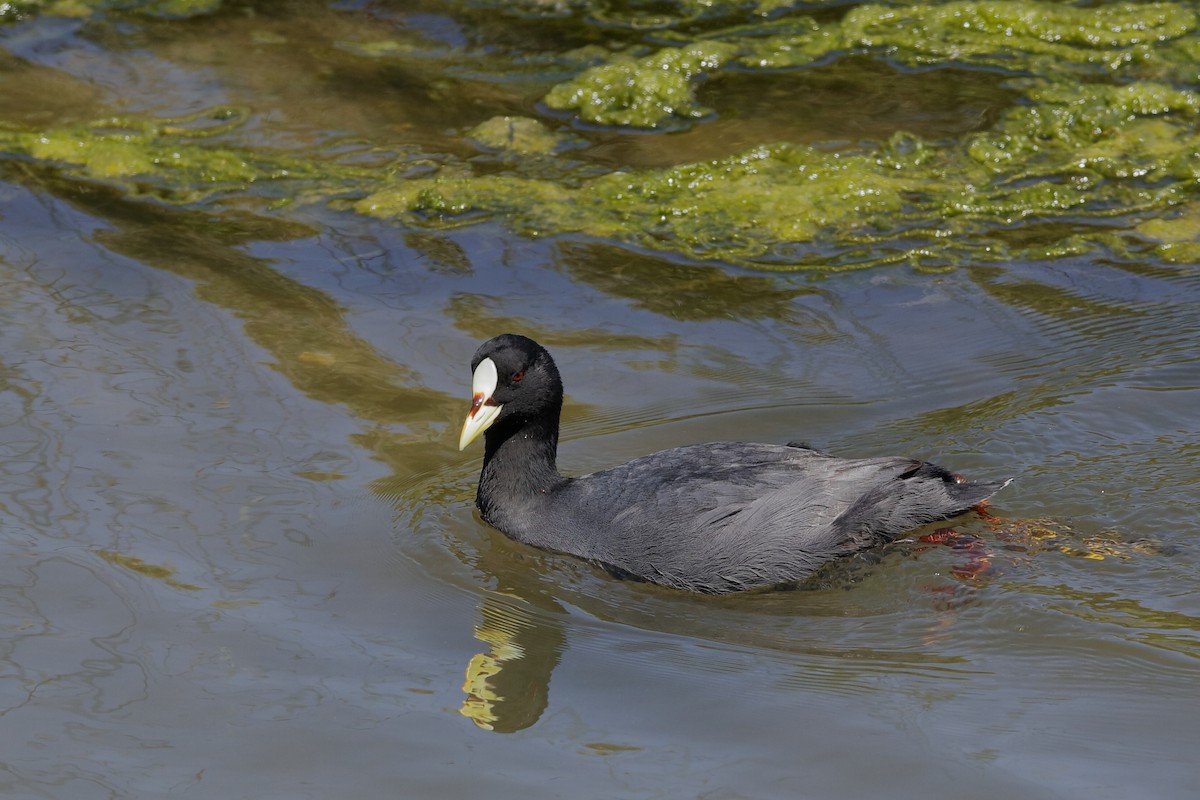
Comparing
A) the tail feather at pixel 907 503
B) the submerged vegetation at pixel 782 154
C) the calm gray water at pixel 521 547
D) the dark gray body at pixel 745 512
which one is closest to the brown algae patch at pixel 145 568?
the calm gray water at pixel 521 547

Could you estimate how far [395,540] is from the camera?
4.83m

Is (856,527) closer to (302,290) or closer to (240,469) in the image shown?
(240,469)

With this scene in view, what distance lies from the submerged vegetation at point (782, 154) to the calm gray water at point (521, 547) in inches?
11.5

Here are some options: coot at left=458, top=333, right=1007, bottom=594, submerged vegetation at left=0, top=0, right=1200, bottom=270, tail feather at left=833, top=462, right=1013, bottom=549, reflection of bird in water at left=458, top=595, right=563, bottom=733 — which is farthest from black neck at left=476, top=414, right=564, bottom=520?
submerged vegetation at left=0, top=0, right=1200, bottom=270

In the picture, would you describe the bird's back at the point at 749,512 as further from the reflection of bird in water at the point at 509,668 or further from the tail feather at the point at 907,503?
the reflection of bird in water at the point at 509,668

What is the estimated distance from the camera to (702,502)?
456 cm

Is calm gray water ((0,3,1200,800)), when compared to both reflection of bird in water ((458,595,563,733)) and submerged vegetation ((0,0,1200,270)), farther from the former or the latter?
submerged vegetation ((0,0,1200,270))

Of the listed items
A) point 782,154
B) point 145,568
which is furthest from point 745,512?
point 782,154

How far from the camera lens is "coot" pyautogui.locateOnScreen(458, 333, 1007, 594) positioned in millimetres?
4531

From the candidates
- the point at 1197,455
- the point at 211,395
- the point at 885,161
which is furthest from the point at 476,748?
the point at 885,161

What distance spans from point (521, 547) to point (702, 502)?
2.43 ft

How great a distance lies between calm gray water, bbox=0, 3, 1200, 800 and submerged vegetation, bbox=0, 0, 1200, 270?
Answer: 293 millimetres

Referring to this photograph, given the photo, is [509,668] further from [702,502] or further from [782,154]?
[782,154]

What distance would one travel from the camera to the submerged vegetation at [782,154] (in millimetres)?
7016
